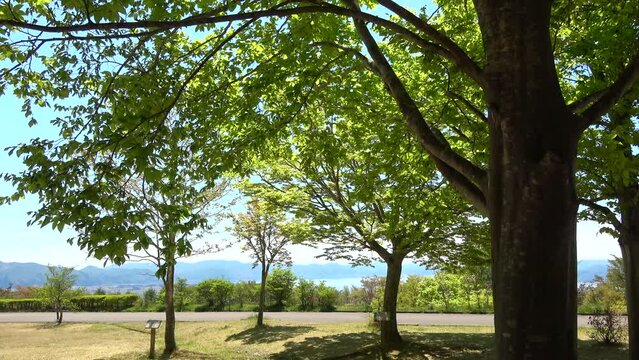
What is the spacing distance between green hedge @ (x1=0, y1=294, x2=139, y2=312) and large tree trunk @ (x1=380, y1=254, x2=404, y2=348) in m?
24.7

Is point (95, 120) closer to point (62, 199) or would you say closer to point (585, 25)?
point (62, 199)

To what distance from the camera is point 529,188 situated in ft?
10.8

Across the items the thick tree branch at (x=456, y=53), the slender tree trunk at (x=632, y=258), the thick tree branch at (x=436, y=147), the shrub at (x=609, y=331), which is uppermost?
the thick tree branch at (x=456, y=53)

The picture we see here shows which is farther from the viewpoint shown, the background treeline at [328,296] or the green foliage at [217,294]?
the green foliage at [217,294]

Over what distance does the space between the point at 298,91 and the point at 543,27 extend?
3.98 metres

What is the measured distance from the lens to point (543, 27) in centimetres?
360

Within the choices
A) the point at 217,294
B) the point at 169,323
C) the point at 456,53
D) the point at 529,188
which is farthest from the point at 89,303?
the point at 529,188

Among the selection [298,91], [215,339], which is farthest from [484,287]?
[298,91]

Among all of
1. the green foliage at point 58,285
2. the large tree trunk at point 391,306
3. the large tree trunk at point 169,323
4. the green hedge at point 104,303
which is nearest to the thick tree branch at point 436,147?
the large tree trunk at point 391,306

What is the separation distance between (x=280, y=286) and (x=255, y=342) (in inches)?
496

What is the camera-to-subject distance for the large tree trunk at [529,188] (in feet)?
10.4

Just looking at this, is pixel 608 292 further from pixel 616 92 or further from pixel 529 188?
pixel 529 188

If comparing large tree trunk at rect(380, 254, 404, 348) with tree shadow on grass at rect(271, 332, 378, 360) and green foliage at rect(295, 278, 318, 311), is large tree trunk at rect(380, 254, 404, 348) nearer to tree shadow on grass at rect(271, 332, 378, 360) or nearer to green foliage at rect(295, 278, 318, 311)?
tree shadow on grass at rect(271, 332, 378, 360)

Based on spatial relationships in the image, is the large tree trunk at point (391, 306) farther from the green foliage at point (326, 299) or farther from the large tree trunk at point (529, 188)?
the green foliage at point (326, 299)
